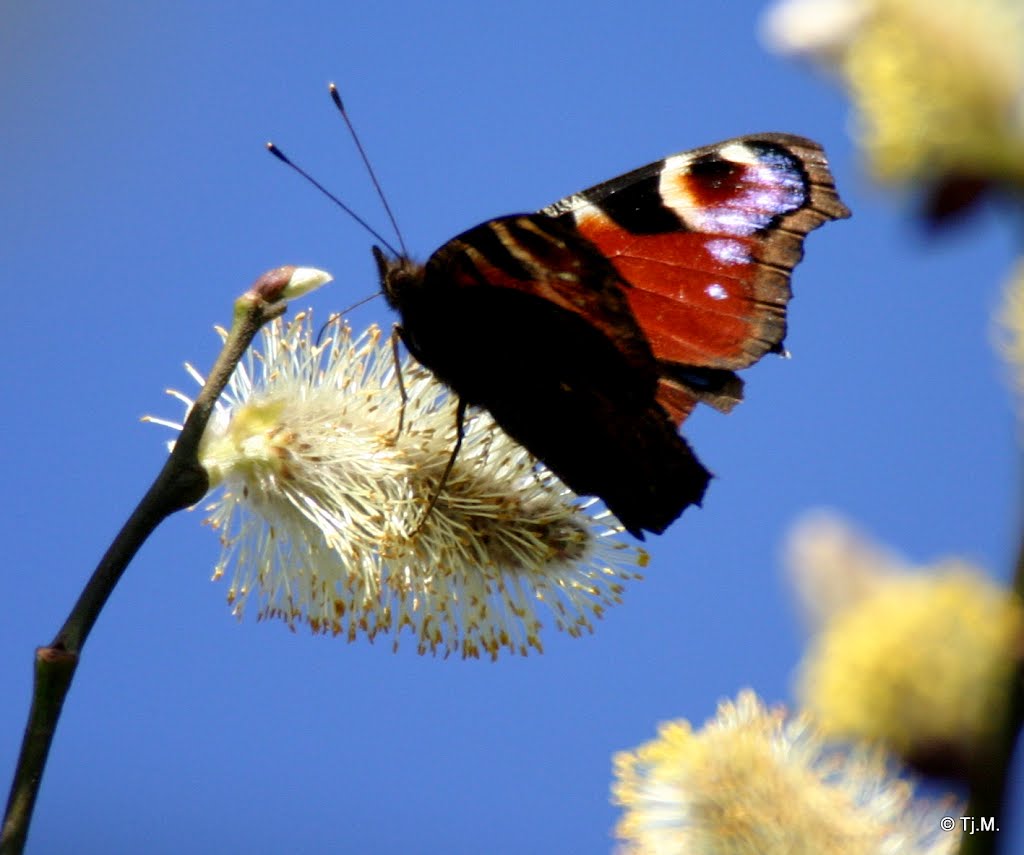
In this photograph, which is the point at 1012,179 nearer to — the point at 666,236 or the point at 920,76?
the point at 920,76

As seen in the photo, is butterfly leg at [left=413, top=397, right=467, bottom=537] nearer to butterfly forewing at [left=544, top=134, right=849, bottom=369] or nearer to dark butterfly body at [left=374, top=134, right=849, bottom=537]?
dark butterfly body at [left=374, top=134, right=849, bottom=537]

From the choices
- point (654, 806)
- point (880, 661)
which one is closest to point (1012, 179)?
point (880, 661)

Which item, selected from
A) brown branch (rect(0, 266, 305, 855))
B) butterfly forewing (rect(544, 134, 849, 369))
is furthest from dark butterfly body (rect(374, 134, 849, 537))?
brown branch (rect(0, 266, 305, 855))

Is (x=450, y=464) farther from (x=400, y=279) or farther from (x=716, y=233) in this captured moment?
(x=716, y=233)

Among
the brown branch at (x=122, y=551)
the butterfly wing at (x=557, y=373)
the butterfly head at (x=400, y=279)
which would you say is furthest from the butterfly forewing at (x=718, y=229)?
the brown branch at (x=122, y=551)

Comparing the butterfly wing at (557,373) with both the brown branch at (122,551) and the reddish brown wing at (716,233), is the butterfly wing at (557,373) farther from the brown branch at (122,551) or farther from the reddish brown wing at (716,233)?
the brown branch at (122,551)
